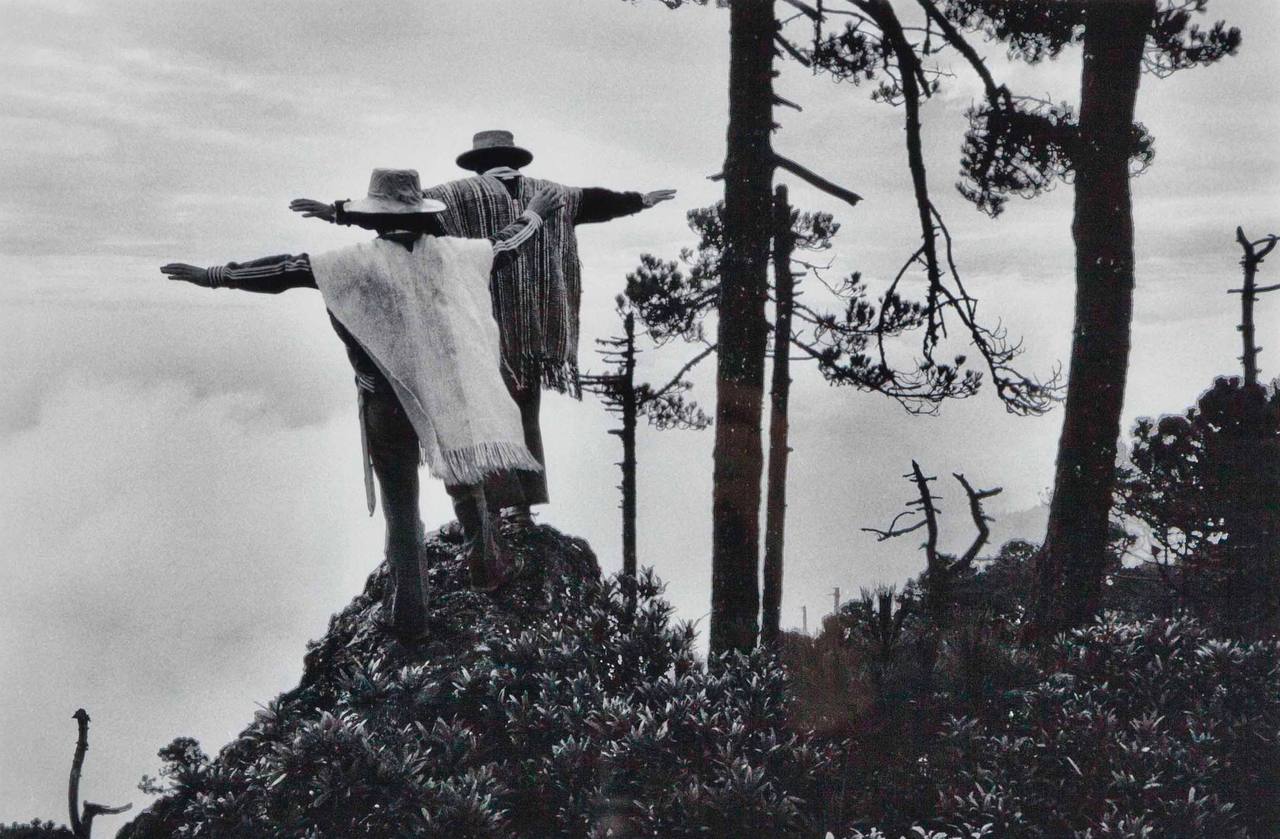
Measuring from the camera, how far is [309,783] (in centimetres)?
Result: 380

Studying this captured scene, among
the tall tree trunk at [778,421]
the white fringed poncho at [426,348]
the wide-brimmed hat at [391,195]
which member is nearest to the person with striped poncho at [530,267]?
the wide-brimmed hat at [391,195]

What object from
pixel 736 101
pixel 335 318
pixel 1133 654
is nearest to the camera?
pixel 335 318

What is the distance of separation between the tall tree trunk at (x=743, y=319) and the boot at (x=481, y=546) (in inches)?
77.4

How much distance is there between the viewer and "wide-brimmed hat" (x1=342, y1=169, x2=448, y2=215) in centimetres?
462

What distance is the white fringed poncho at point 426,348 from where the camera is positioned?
4.57 m

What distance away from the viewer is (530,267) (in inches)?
218

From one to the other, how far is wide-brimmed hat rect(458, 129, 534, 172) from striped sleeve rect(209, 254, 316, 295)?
143 cm

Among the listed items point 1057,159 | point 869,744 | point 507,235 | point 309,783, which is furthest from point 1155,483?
point 309,783

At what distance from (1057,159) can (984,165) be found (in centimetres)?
54

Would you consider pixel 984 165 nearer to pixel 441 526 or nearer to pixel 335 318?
pixel 441 526

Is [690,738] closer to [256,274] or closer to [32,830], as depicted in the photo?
[256,274]

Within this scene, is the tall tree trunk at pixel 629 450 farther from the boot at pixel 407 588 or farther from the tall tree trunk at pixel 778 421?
the boot at pixel 407 588

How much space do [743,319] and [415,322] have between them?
9.49ft

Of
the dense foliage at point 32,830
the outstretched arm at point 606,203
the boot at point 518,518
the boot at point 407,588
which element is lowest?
the dense foliage at point 32,830
